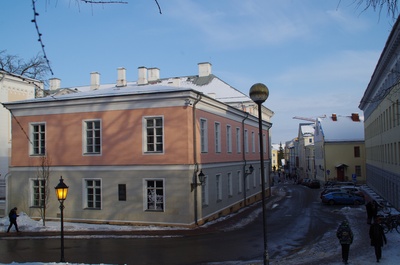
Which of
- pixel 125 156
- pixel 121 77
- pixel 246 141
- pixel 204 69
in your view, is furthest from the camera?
pixel 204 69

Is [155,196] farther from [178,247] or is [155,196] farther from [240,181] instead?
[240,181]

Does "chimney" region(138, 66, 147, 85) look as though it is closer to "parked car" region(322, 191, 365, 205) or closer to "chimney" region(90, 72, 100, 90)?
"chimney" region(90, 72, 100, 90)

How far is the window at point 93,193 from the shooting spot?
23.7 m

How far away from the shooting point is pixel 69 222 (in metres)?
23.8

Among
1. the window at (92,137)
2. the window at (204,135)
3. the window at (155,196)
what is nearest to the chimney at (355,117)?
Answer: the window at (204,135)

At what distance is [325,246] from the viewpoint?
17.0 m

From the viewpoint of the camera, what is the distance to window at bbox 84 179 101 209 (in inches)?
932

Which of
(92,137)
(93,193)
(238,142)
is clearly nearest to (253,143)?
(238,142)

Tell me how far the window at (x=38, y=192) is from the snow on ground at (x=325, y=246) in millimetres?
1226

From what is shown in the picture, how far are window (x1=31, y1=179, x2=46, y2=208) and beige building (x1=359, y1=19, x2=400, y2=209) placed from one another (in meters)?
20.5

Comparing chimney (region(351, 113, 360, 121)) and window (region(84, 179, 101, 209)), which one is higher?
chimney (region(351, 113, 360, 121))

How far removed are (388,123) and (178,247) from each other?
22394 millimetres

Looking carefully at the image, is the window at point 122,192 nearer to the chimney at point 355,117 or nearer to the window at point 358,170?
the window at point 358,170

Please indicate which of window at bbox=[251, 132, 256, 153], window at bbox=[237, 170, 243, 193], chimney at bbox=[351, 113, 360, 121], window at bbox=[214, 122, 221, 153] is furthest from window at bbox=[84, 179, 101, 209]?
chimney at bbox=[351, 113, 360, 121]
